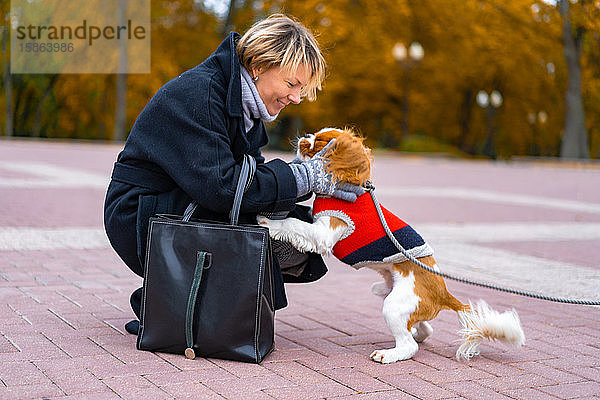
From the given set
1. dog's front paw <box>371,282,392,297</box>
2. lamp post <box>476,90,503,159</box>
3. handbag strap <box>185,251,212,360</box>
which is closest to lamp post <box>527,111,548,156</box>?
lamp post <box>476,90,503,159</box>

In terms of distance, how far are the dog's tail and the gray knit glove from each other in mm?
815

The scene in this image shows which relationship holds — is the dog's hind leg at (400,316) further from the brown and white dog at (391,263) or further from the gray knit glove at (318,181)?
the gray knit glove at (318,181)

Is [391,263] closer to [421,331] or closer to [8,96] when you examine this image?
[421,331]

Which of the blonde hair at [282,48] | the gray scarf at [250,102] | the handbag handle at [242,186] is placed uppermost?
the blonde hair at [282,48]

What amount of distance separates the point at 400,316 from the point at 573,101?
18513 mm

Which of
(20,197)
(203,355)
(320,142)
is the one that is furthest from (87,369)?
(20,197)

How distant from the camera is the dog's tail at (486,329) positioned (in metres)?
3.52

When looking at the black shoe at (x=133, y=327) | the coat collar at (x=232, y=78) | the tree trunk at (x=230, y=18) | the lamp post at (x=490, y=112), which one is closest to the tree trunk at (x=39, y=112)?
the tree trunk at (x=230, y=18)

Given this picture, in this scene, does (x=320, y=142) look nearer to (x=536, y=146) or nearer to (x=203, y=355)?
(x=203, y=355)

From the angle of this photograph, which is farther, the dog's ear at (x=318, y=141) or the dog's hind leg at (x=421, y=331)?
the dog's hind leg at (x=421, y=331)

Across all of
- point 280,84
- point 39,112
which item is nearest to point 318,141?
point 280,84

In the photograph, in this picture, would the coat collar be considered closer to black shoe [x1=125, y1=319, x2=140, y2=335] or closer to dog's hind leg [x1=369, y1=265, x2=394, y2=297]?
dog's hind leg [x1=369, y1=265, x2=394, y2=297]

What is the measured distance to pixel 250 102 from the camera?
348 centimetres

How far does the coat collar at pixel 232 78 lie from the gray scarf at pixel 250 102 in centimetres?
5
